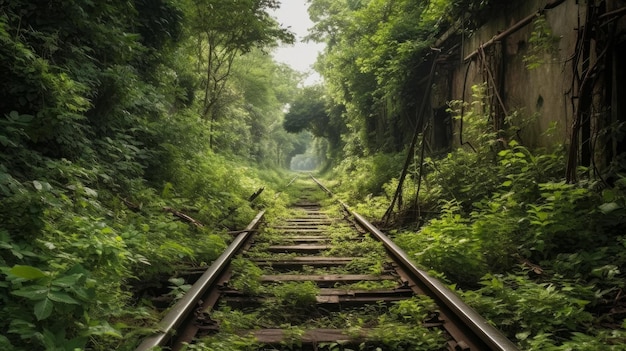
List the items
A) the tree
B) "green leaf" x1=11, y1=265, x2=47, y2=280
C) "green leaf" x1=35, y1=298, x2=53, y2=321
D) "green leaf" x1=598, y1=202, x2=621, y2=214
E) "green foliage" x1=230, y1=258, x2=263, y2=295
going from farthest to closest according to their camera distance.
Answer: the tree
"green leaf" x1=598, y1=202, x2=621, y2=214
"green foliage" x1=230, y1=258, x2=263, y2=295
"green leaf" x1=11, y1=265, x2=47, y2=280
"green leaf" x1=35, y1=298, x2=53, y2=321

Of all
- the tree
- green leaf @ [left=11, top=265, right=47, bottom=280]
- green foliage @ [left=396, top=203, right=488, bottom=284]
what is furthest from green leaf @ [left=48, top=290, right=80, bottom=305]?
the tree

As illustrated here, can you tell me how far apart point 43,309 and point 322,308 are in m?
2.10

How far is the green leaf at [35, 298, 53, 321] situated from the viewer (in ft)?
6.28

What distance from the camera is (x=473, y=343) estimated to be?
2570 millimetres

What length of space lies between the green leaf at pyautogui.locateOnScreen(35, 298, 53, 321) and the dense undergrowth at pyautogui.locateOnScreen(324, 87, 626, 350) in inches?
109

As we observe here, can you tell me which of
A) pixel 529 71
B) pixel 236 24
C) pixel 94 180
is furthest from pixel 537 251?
pixel 236 24

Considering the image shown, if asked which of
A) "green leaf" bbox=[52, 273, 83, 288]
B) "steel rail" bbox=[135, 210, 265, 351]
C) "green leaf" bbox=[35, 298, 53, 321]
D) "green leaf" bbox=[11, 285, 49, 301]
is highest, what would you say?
"green leaf" bbox=[52, 273, 83, 288]

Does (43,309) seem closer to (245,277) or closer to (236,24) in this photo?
(245,277)

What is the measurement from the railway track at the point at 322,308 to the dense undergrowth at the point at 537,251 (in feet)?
1.19

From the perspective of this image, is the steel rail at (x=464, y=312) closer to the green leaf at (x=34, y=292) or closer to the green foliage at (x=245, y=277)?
the green foliage at (x=245, y=277)

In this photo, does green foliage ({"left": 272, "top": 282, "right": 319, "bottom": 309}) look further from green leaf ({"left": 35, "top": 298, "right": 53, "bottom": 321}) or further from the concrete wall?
→ the concrete wall

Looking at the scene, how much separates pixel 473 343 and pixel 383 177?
9.60 metres

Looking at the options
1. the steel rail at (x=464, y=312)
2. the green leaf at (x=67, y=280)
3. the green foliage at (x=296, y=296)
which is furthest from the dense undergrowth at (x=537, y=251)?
the green leaf at (x=67, y=280)

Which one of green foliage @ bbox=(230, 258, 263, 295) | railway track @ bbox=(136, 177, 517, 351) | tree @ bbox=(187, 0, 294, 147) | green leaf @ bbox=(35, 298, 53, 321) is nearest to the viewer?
green leaf @ bbox=(35, 298, 53, 321)
